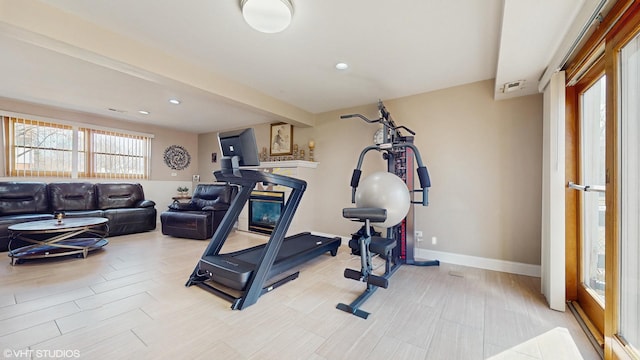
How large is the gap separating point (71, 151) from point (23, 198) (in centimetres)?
120

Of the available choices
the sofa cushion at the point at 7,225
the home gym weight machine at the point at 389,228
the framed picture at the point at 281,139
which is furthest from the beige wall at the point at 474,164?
the sofa cushion at the point at 7,225

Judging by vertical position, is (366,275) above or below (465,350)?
above

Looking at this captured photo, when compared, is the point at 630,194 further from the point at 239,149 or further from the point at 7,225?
the point at 7,225

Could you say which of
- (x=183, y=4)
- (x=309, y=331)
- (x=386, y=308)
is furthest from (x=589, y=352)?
(x=183, y=4)

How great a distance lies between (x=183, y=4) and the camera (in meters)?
1.88

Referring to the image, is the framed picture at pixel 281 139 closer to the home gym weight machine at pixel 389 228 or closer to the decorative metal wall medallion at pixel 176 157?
the home gym weight machine at pixel 389 228

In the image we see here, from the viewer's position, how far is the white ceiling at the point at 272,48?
186 cm

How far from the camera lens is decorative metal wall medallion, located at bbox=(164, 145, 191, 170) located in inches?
249

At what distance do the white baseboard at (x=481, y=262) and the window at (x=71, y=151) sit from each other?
21.5 feet

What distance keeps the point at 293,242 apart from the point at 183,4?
9.59ft

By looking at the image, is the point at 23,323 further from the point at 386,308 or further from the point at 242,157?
the point at 386,308

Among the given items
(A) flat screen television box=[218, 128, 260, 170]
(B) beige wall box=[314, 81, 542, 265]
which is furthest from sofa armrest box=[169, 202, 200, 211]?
(B) beige wall box=[314, 81, 542, 265]

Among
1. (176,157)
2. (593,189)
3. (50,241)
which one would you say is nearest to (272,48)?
(593,189)

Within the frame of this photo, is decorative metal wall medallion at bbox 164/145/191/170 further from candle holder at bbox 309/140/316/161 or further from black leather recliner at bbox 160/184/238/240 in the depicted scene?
candle holder at bbox 309/140/316/161
